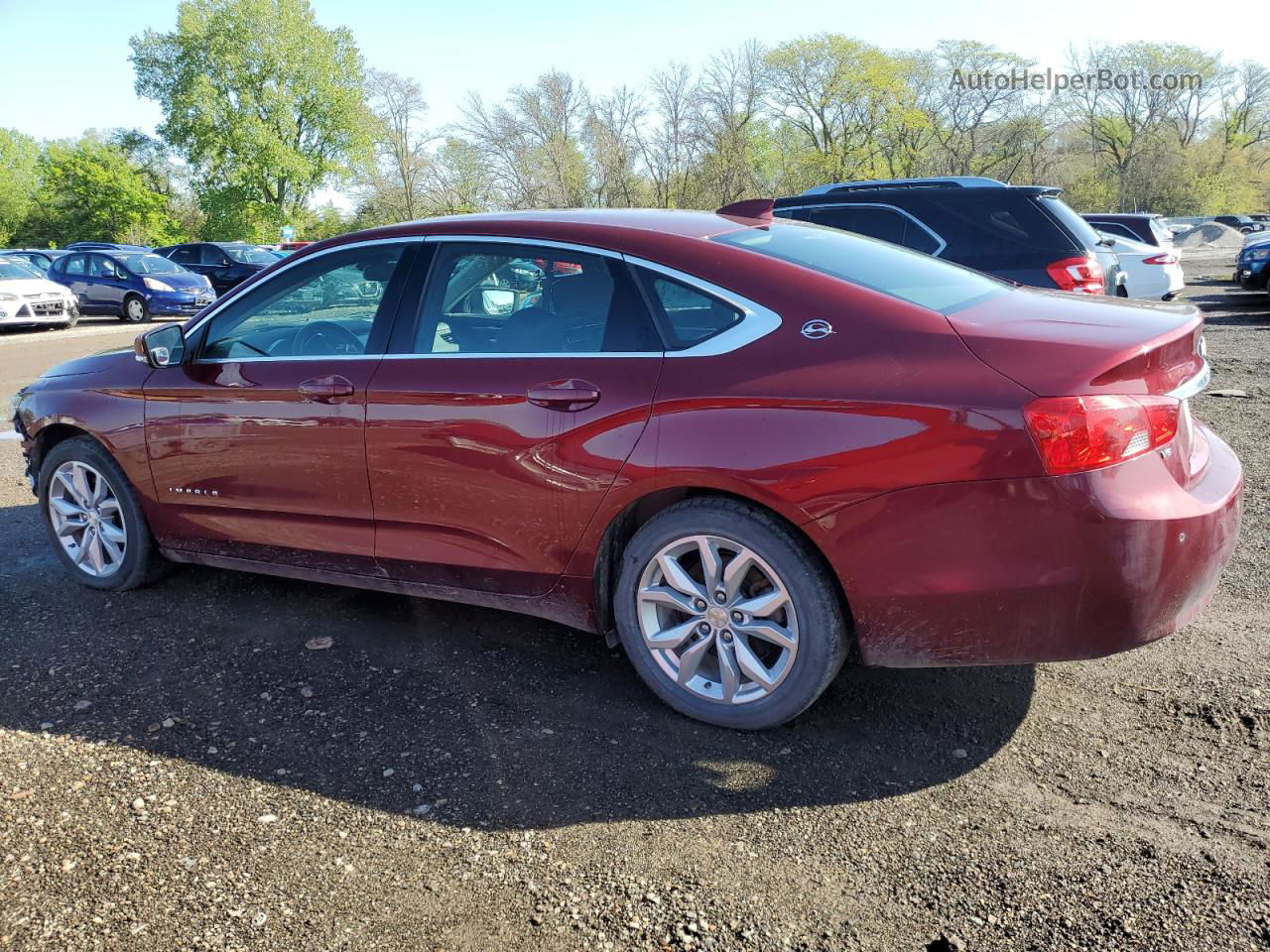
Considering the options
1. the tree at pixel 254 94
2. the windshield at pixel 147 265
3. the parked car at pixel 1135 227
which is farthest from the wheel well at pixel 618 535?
the tree at pixel 254 94

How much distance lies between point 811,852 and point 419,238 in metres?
2.60

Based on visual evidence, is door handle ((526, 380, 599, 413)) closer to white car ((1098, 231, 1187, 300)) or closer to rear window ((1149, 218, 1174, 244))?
white car ((1098, 231, 1187, 300))

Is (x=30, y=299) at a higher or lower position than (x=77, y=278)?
lower

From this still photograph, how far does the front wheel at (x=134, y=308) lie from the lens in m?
22.6

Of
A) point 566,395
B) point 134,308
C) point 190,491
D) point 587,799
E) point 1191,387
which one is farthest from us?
point 134,308

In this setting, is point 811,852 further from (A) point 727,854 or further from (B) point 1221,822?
(B) point 1221,822

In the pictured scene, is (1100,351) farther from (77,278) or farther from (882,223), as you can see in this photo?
(77,278)

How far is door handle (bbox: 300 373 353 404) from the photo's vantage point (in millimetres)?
3785

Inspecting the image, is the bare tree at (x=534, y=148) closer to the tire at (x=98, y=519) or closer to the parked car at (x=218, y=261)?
the parked car at (x=218, y=261)

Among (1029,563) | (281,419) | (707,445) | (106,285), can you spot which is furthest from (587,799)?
(106,285)

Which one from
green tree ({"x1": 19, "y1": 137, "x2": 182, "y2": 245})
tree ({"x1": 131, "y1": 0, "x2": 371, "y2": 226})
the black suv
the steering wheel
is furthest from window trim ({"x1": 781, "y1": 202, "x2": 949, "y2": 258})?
green tree ({"x1": 19, "y1": 137, "x2": 182, "y2": 245})

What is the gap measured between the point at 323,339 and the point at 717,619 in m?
1.96

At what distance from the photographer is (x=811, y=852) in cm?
262

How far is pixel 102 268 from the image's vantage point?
22734mm
